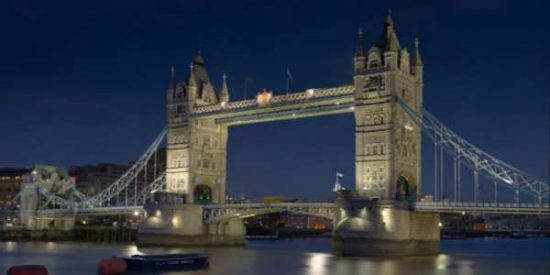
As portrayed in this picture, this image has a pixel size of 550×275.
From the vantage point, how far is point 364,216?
63.6 meters

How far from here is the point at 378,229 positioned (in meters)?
62.6

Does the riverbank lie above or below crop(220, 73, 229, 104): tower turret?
below

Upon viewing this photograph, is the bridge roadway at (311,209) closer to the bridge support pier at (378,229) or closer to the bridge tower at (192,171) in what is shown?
the bridge support pier at (378,229)

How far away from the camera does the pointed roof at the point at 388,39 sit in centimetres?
6700

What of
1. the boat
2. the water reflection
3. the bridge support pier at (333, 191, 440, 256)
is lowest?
the water reflection

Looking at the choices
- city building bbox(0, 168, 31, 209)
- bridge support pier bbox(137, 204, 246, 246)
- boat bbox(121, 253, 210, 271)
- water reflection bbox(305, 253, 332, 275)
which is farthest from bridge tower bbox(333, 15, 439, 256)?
city building bbox(0, 168, 31, 209)

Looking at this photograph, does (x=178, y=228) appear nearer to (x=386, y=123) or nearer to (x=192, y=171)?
(x=192, y=171)

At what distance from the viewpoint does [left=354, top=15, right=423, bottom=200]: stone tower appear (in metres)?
65.5

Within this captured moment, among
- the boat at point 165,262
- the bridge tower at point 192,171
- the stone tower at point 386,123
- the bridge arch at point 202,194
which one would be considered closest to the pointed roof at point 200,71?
the bridge tower at point 192,171

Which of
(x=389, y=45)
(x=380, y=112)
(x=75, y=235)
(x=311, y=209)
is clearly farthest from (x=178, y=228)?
(x=75, y=235)

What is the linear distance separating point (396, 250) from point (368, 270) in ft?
42.1

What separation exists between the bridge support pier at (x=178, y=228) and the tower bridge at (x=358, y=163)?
100 millimetres

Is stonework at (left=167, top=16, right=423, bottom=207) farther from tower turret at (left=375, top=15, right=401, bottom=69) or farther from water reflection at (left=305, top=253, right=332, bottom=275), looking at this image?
water reflection at (left=305, top=253, right=332, bottom=275)

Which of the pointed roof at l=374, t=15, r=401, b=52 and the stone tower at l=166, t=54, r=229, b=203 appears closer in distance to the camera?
the pointed roof at l=374, t=15, r=401, b=52
